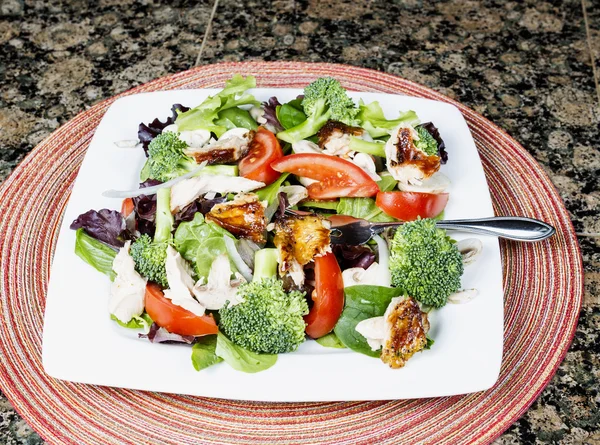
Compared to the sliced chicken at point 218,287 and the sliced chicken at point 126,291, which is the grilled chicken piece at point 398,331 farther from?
the sliced chicken at point 126,291

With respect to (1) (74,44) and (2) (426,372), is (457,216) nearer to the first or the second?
(2) (426,372)

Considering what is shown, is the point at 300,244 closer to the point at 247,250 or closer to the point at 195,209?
the point at 247,250

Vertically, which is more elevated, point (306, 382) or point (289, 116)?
point (289, 116)

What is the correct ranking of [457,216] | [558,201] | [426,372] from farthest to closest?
1. [558,201]
2. [457,216]
3. [426,372]

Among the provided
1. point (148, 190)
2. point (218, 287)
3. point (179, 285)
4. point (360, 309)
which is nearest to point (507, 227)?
point (360, 309)

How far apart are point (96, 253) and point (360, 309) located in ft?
2.75

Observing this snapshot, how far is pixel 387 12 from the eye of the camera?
366 centimetres

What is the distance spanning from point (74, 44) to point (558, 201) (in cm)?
246

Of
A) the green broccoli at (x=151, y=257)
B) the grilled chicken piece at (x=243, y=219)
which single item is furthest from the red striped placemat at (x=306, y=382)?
the grilled chicken piece at (x=243, y=219)

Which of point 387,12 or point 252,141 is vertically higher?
point 387,12

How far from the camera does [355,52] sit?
11.1 ft

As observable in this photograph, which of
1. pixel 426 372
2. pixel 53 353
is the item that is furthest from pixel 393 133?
pixel 53 353

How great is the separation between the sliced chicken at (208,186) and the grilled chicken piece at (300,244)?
0.25 metres

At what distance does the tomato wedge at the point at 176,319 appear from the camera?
1.90 meters
